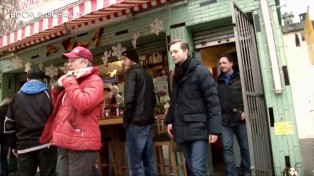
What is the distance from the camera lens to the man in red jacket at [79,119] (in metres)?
2.78

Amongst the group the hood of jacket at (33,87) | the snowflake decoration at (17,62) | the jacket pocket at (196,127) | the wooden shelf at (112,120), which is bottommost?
the jacket pocket at (196,127)

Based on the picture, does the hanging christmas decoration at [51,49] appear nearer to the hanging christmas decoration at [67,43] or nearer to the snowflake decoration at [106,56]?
the hanging christmas decoration at [67,43]

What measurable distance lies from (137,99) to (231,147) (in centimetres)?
169

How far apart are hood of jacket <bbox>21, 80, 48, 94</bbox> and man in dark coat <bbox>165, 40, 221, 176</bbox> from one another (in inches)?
71.8

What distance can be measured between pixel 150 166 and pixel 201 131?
1372 millimetres

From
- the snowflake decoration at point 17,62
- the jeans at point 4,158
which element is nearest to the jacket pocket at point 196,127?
the jeans at point 4,158

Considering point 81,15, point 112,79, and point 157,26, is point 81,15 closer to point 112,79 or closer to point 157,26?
point 157,26

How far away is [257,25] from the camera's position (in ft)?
16.4

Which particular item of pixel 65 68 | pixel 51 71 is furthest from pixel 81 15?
pixel 51 71

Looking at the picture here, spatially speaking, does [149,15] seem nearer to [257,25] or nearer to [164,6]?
[164,6]

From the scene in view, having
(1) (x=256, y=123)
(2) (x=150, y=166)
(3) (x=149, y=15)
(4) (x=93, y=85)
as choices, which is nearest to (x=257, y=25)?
(1) (x=256, y=123)

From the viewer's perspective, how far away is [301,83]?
4.74 meters

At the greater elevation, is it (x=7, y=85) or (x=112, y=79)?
(x=7, y=85)

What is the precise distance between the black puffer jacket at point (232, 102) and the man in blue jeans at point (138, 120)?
1.24 metres
